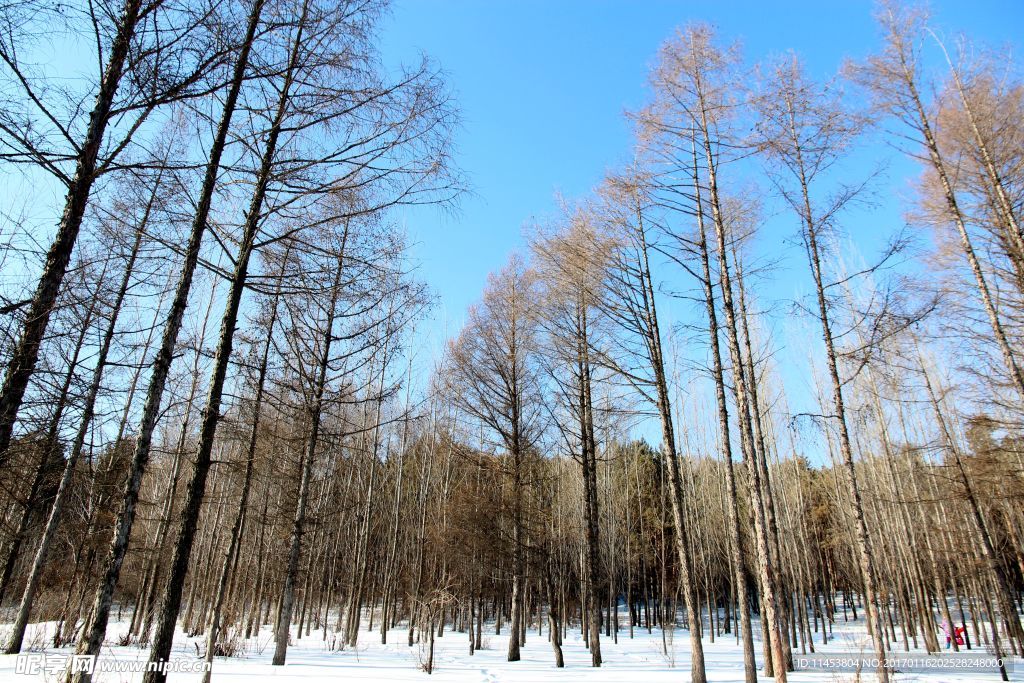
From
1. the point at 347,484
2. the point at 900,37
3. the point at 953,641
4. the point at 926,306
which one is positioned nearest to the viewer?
the point at 926,306

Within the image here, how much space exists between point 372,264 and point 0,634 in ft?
48.2

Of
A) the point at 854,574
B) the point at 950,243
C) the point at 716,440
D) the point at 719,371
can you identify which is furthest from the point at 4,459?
the point at 854,574

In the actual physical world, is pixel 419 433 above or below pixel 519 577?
above

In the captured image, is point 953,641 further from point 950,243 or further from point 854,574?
point 950,243

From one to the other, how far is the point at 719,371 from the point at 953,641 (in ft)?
54.8

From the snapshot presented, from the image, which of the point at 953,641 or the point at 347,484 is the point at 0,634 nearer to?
the point at 347,484

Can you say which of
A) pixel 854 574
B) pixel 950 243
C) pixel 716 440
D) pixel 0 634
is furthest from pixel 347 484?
pixel 854 574

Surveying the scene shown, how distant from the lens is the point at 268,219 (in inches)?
205

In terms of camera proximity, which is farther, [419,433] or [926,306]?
[419,433]

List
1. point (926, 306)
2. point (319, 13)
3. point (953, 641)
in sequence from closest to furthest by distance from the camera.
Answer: point (319, 13), point (926, 306), point (953, 641)

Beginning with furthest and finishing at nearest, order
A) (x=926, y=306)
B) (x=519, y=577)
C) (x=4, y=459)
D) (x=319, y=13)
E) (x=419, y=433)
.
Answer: (x=419, y=433) → (x=519, y=577) → (x=926, y=306) → (x=319, y=13) → (x=4, y=459)

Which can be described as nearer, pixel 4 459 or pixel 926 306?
pixel 4 459

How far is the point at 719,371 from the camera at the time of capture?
26.5 feet

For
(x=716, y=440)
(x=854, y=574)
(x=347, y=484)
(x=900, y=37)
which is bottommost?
(x=854, y=574)
